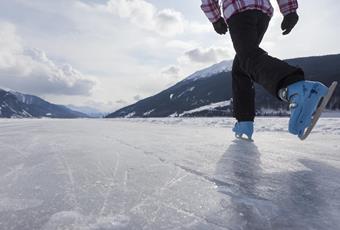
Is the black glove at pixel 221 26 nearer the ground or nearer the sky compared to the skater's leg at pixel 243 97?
nearer the sky

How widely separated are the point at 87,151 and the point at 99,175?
3.32 feet

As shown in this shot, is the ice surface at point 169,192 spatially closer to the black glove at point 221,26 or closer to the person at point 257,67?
the person at point 257,67

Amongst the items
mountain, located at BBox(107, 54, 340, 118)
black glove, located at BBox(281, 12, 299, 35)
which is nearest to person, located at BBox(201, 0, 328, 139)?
black glove, located at BBox(281, 12, 299, 35)

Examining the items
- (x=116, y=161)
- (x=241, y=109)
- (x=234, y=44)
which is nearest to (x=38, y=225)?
(x=116, y=161)

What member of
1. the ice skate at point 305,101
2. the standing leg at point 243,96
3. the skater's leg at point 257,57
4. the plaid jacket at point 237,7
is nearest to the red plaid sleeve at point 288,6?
the plaid jacket at point 237,7

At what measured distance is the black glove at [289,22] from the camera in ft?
10.3

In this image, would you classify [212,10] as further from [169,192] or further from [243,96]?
[169,192]

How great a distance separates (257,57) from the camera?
2.59 meters

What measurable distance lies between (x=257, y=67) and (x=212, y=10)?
1.09 metres

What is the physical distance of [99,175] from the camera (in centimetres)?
180

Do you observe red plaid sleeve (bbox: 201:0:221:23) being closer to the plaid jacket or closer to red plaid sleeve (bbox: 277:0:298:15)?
the plaid jacket

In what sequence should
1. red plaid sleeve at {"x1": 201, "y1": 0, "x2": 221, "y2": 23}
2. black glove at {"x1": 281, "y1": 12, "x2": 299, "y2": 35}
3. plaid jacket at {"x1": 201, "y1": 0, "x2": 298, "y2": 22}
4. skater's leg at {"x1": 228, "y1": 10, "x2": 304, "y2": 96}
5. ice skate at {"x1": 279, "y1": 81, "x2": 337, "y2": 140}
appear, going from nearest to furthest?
1. ice skate at {"x1": 279, "y1": 81, "x2": 337, "y2": 140}
2. skater's leg at {"x1": 228, "y1": 10, "x2": 304, "y2": 96}
3. plaid jacket at {"x1": 201, "y1": 0, "x2": 298, "y2": 22}
4. black glove at {"x1": 281, "y1": 12, "x2": 299, "y2": 35}
5. red plaid sleeve at {"x1": 201, "y1": 0, "x2": 221, "y2": 23}

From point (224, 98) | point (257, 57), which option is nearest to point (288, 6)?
point (257, 57)

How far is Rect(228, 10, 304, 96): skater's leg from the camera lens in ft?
7.37
